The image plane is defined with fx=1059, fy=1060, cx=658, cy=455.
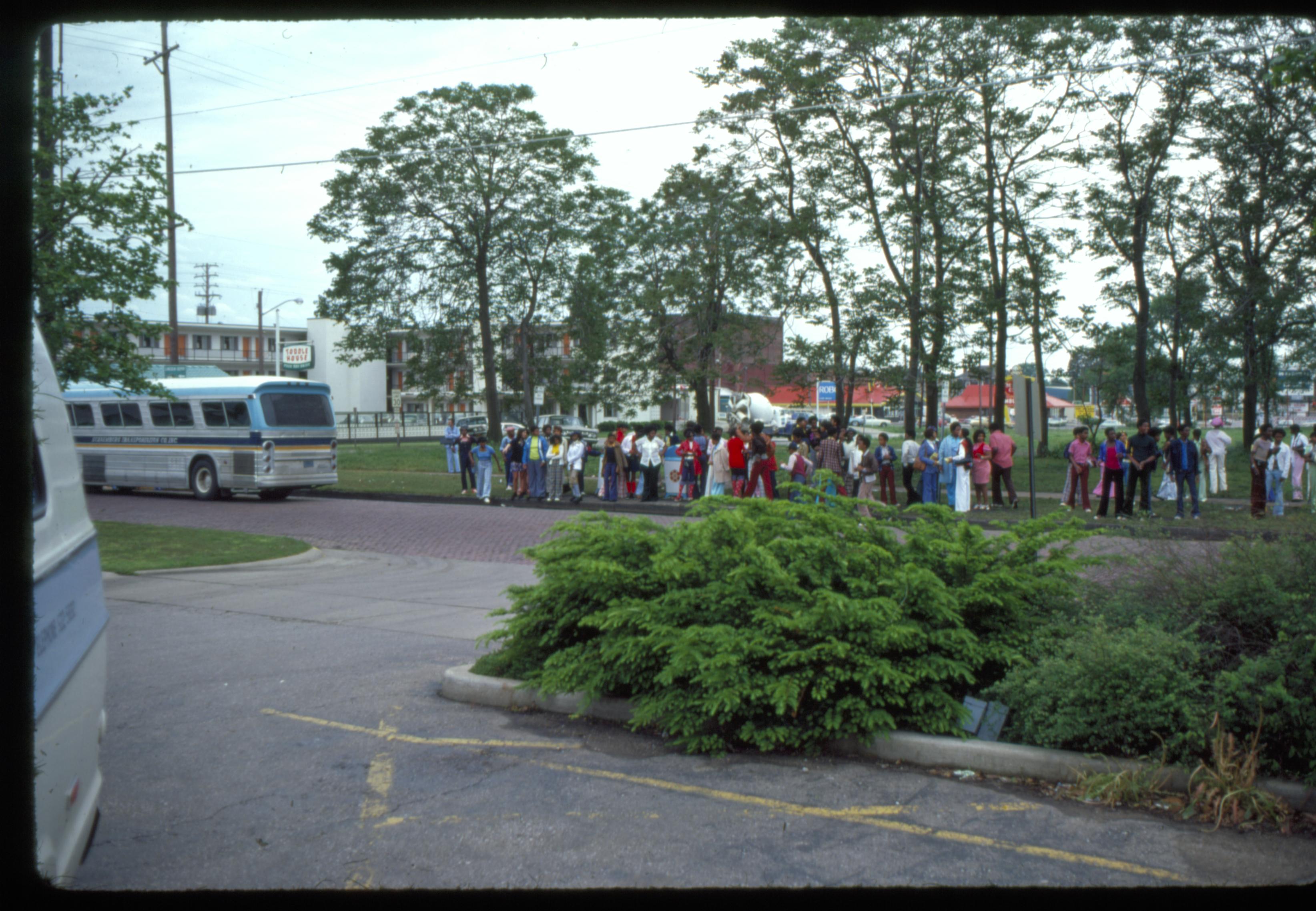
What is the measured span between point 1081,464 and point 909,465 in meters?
3.25

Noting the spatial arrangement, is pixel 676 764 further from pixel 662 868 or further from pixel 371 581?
pixel 371 581

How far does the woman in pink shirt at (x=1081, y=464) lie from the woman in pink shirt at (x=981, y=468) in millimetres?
1518

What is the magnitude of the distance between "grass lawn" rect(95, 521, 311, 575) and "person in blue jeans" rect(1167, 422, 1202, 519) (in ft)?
48.1

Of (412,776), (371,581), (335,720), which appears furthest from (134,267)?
(412,776)

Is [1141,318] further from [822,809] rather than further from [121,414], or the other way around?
[822,809]

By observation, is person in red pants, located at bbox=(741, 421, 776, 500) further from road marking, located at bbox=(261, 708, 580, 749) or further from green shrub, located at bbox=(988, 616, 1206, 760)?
green shrub, located at bbox=(988, 616, 1206, 760)

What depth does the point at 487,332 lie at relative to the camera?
3666 centimetres

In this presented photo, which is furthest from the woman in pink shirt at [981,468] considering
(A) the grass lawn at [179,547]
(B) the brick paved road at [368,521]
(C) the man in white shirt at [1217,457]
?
(A) the grass lawn at [179,547]

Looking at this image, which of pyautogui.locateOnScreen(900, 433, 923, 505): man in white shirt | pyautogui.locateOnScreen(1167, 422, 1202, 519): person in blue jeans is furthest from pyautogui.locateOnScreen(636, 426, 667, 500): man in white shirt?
pyautogui.locateOnScreen(1167, 422, 1202, 519): person in blue jeans

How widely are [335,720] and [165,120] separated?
99.9ft

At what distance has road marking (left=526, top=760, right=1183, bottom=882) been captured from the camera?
13.7 ft

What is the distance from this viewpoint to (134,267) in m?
15.4

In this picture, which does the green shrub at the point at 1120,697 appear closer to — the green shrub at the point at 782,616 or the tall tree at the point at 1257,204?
the green shrub at the point at 782,616

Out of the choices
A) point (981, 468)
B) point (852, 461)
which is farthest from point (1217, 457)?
point (852, 461)
